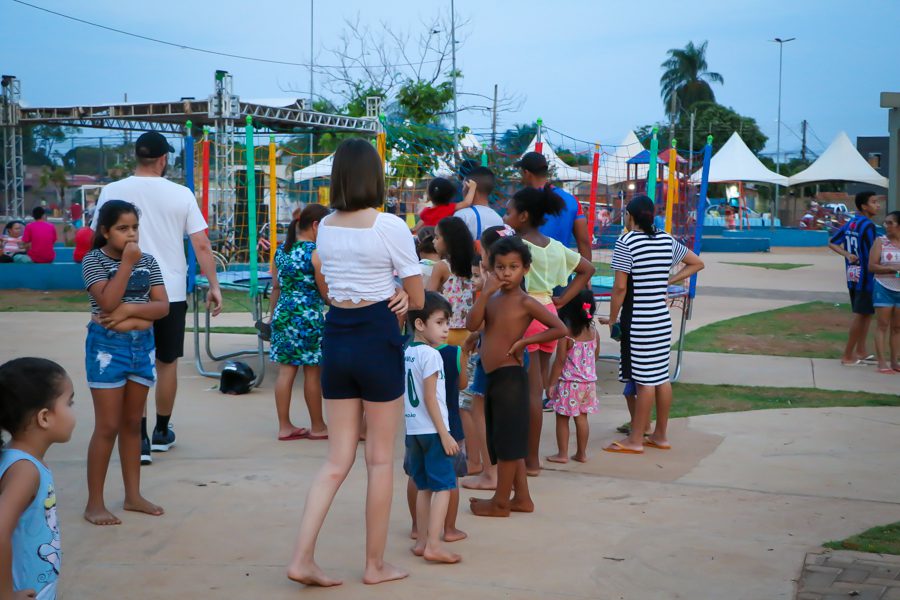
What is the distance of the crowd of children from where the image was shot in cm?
283

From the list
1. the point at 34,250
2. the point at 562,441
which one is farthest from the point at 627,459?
the point at 34,250

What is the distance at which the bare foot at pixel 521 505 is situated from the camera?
5043mm

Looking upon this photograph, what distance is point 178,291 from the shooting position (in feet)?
18.6

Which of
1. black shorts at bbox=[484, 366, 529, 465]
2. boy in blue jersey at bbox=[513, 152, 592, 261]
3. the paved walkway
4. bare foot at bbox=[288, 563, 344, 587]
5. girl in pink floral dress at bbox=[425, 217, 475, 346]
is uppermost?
boy in blue jersey at bbox=[513, 152, 592, 261]

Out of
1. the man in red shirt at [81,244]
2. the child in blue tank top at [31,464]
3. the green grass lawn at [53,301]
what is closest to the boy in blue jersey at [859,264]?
the green grass lawn at [53,301]

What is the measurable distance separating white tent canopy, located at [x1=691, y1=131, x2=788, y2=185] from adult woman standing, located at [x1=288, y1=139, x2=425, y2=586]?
38295 mm

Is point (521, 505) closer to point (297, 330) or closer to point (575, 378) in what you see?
point (575, 378)

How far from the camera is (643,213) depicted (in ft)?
20.8

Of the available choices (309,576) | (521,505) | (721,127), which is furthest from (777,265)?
(721,127)

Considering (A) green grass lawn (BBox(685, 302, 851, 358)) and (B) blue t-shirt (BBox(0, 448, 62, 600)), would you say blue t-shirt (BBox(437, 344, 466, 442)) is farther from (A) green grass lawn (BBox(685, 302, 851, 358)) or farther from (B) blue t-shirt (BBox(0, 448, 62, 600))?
(A) green grass lawn (BBox(685, 302, 851, 358))

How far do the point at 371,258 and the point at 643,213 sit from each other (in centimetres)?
298

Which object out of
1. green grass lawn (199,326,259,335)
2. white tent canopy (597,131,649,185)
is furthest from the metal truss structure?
green grass lawn (199,326,259,335)

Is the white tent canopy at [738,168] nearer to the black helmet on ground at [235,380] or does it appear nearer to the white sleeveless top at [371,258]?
the black helmet on ground at [235,380]

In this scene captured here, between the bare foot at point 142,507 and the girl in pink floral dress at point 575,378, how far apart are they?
8.21 feet
